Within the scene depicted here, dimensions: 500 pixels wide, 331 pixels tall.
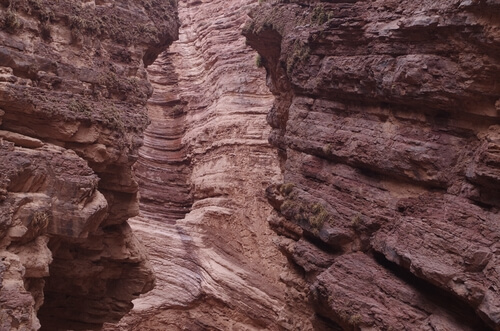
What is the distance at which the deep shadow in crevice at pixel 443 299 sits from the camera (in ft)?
26.9

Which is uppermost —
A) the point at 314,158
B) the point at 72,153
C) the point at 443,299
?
the point at 314,158

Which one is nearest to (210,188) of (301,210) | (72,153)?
(301,210)

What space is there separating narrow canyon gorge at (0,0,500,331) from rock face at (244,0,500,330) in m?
0.03

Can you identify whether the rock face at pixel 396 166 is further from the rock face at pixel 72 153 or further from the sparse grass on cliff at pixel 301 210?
the rock face at pixel 72 153

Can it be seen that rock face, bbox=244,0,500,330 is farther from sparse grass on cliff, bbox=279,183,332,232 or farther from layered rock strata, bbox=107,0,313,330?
layered rock strata, bbox=107,0,313,330

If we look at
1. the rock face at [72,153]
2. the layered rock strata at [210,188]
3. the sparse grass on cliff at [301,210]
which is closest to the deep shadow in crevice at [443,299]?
the sparse grass on cliff at [301,210]

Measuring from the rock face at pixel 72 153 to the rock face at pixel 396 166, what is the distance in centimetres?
368

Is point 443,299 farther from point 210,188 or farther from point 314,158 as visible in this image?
point 210,188

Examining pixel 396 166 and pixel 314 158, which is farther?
pixel 314 158

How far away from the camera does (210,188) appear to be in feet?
70.0

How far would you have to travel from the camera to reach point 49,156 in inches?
357

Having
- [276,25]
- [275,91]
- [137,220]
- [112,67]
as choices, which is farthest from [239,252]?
[112,67]

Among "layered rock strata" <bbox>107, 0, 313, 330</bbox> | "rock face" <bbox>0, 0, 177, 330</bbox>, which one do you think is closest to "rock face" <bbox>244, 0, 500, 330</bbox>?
"rock face" <bbox>0, 0, 177, 330</bbox>

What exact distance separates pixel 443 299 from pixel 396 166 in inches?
98.7
